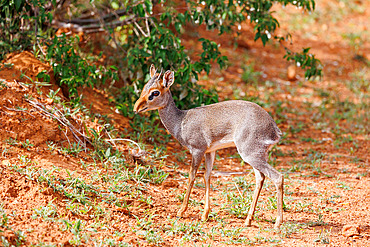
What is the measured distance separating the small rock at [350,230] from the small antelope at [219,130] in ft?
2.37

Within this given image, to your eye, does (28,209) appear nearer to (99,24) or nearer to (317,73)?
(99,24)

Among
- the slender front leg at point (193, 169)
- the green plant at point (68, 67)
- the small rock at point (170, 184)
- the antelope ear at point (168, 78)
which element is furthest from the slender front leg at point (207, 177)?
the green plant at point (68, 67)

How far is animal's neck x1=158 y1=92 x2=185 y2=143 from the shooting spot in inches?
217

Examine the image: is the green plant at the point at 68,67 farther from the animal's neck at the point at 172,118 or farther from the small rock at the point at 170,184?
the small rock at the point at 170,184

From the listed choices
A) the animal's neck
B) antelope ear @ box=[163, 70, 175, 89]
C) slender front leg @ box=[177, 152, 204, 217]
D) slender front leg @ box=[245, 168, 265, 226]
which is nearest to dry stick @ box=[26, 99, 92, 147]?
the animal's neck

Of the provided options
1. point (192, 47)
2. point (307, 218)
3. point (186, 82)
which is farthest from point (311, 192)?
point (192, 47)

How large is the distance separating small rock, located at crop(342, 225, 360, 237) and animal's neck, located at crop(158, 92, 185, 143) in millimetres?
2206

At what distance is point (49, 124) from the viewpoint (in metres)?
6.43

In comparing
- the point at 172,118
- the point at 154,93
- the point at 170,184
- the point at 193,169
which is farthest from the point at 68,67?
the point at 193,169

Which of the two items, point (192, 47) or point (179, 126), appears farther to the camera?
point (192, 47)

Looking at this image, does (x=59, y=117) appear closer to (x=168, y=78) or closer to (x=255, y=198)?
(x=168, y=78)

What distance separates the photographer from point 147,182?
613 centimetres

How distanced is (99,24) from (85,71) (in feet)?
6.26

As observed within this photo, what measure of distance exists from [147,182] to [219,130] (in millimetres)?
1484
